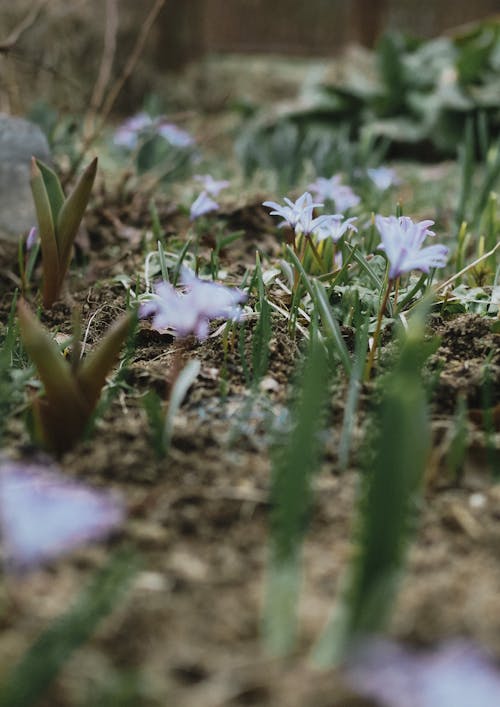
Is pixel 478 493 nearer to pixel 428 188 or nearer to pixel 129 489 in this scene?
pixel 129 489

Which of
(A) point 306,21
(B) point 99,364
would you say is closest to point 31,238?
(B) point 99,364

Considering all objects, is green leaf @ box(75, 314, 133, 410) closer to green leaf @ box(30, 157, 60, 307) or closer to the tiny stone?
the tiny stone

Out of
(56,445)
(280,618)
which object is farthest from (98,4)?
(280,618)

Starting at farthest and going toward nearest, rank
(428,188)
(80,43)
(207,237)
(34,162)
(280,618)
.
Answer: (80,43) → (428,188) → (207,237) → (34,162) → (280,618)

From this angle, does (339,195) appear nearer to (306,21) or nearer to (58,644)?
(58,644)

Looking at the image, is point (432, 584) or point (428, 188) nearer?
point (432, 584)

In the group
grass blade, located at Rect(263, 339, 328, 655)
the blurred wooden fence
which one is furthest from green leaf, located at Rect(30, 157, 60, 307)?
the blurred wooden fence
